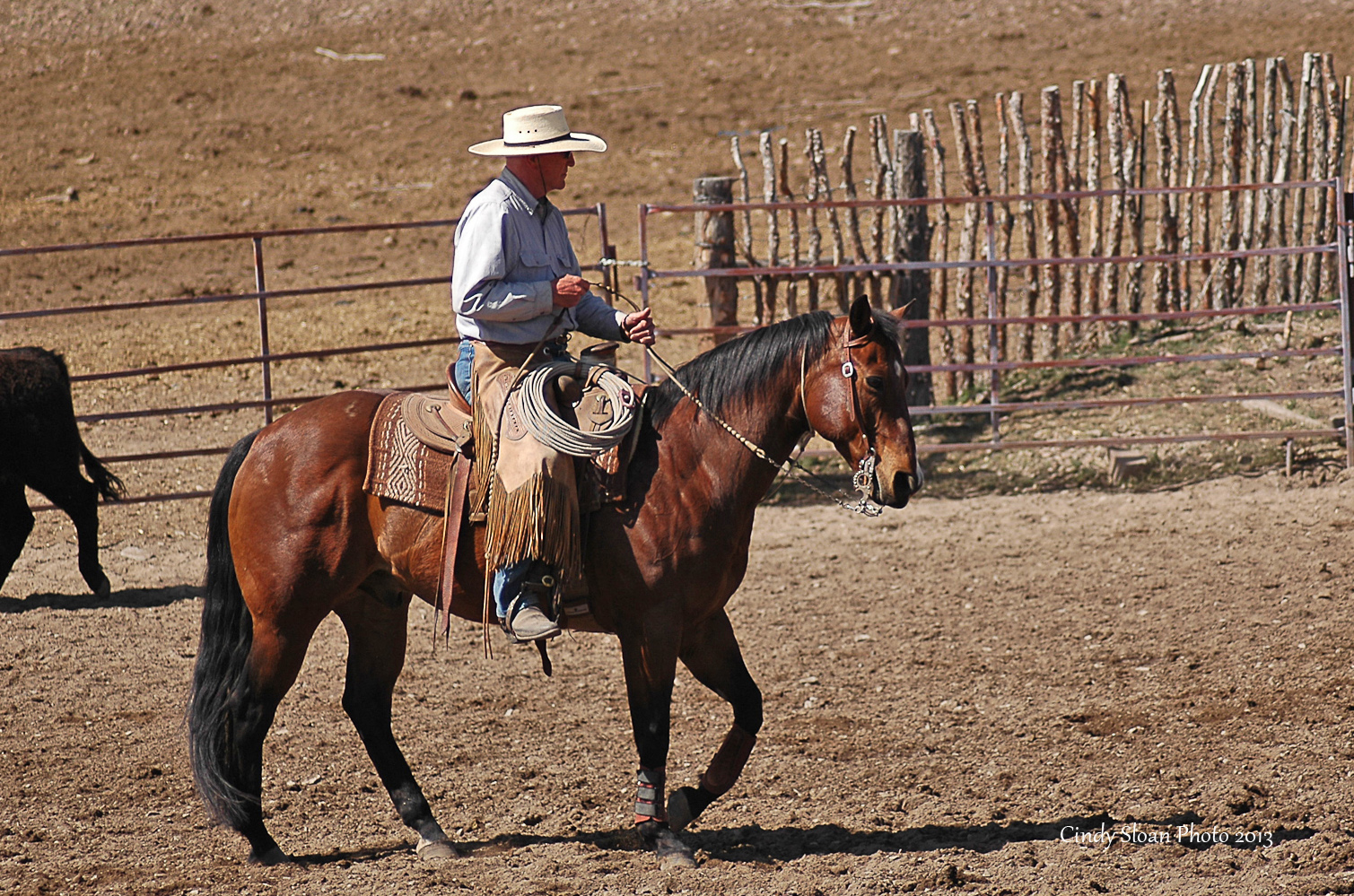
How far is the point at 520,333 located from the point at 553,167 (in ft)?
1.71

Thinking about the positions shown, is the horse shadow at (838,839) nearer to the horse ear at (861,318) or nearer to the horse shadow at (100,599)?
the horse ear at (861,318)

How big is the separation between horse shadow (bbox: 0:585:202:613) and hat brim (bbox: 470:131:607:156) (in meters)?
3.93

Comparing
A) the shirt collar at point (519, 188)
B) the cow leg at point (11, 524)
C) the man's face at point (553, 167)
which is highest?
the man's face at point (553, 167)

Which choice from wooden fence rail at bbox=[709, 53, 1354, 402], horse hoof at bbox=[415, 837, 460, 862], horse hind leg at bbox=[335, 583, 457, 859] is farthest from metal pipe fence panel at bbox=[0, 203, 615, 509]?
horse hoof at bbox=[415, 837, 460, 862]

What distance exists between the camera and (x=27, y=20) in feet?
68.1

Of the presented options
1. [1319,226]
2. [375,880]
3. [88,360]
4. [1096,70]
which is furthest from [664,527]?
[1096,70]

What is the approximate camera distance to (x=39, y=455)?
22.8ft

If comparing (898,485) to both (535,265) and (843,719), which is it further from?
(843,719)

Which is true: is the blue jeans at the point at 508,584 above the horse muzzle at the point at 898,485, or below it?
below

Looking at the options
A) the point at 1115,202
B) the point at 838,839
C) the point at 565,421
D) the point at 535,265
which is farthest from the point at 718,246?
the point at 838,839

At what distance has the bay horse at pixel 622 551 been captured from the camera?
13.1 feet

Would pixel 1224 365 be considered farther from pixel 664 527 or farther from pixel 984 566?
pixel 664 527

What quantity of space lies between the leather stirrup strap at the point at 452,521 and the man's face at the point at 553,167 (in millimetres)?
893

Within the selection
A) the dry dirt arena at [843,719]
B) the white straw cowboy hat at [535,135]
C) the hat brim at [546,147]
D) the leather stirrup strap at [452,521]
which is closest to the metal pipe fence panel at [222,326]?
the dry dirt arena at [843,719]
